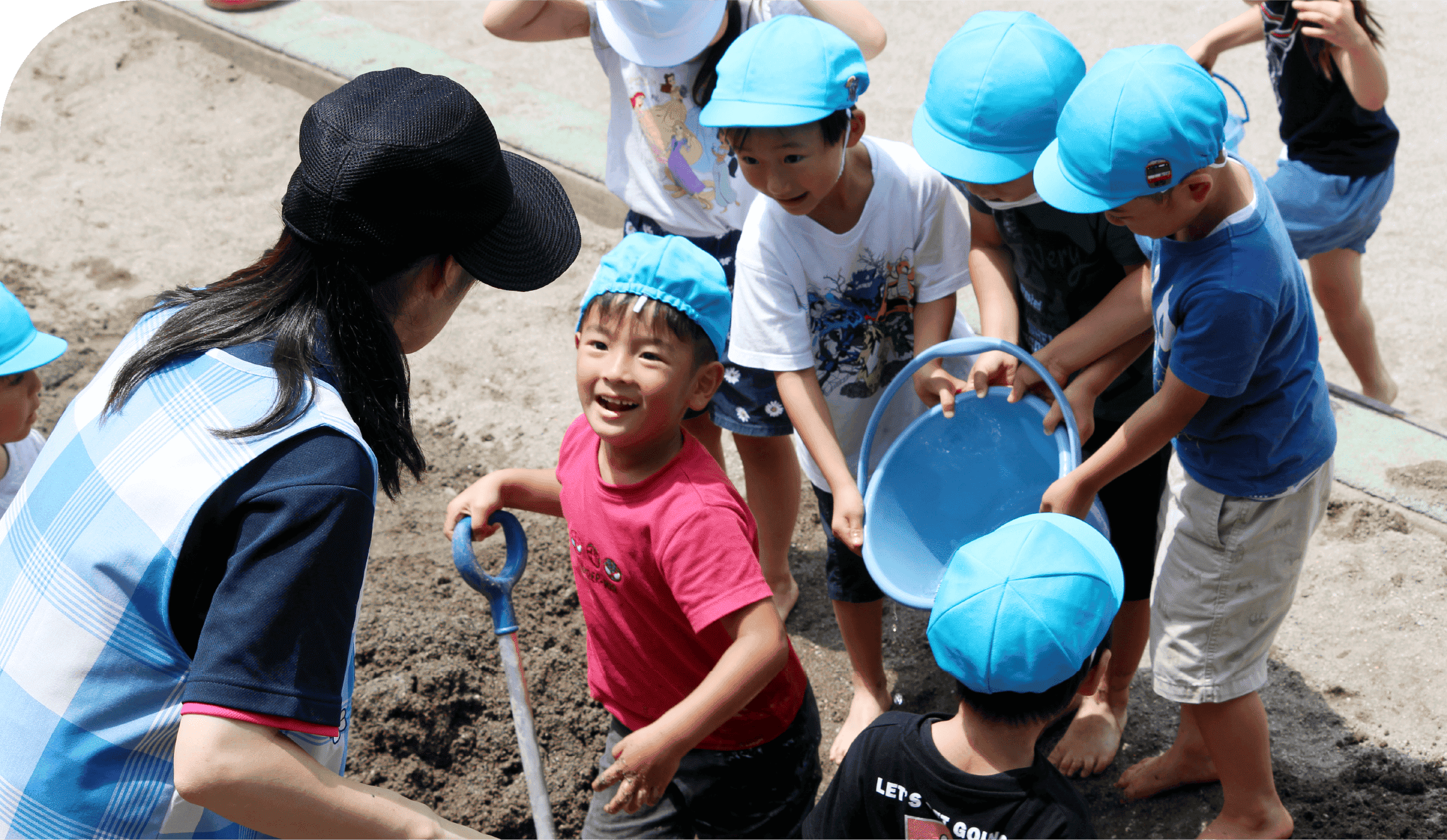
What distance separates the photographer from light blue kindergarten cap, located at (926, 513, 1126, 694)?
5.03 ft

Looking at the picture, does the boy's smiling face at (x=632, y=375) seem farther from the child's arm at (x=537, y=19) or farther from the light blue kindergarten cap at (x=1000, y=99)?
the child's arm at (x=537, y=19)

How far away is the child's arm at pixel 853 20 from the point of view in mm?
2783

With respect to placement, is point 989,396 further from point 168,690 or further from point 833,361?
point 168,690

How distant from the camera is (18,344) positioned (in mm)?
2395

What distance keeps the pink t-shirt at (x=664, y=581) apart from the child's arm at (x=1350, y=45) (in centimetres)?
234

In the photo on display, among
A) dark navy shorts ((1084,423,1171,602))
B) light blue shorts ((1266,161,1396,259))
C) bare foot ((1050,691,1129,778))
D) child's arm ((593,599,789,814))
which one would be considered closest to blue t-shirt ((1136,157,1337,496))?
dark navy shorts ((1084,423,1171,602))

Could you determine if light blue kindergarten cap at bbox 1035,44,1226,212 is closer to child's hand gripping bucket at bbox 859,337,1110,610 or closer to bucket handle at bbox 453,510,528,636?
child's hand gripping bucket at bbox 859,337,1110,610

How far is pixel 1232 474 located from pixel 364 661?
199cm

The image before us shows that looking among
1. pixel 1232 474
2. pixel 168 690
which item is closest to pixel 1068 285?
A: pixel 1232 474

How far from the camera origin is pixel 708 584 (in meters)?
1.72

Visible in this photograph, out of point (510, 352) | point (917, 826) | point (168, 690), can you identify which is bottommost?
point (510, 352)

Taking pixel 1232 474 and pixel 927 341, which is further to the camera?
pixel 927 341

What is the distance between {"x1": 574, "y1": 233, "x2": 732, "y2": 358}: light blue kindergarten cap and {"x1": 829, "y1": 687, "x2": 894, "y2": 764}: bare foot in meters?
1.17

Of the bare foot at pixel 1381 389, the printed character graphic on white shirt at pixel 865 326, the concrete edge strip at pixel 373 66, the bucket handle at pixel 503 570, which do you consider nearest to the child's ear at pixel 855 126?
the printed character graphic on white shirt at pixel 865 326
